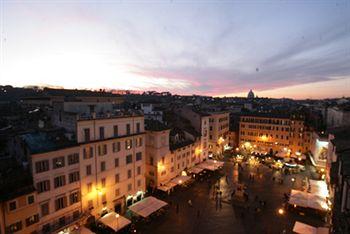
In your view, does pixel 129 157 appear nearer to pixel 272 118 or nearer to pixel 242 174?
pixel 242 174

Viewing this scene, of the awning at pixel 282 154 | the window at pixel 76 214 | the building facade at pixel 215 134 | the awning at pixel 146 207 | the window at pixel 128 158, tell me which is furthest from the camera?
the building facade at pixel 215 134

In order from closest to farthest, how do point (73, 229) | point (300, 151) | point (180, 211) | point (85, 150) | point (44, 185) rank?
point (44, 185) → point (73, 229) → point (85, 150) → point (180, 211) → point (300, 151)

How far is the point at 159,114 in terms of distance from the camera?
61844 millimetres

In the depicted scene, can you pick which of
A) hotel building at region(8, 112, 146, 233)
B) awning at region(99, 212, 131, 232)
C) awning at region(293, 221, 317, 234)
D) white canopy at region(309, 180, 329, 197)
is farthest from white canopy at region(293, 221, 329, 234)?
hotel building at region(8, 112, 146, 233)

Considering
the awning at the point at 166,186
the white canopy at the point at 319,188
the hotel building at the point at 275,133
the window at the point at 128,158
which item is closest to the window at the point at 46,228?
the window at the point at 128,158

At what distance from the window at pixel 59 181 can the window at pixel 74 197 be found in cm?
249

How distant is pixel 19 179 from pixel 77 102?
59.5 ft

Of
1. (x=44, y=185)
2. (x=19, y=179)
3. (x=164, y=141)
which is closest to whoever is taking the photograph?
(x=19, y=179)

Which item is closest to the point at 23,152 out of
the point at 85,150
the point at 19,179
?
the point at 19,179

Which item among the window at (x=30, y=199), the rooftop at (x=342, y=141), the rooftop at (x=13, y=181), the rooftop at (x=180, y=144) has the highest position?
the rooftop at (x=342, y=141)

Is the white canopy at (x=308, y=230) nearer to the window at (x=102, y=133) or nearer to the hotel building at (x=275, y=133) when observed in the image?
the window at (x=102, y=133)

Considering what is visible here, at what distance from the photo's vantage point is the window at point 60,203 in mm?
30273

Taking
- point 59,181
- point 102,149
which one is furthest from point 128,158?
point 59,181

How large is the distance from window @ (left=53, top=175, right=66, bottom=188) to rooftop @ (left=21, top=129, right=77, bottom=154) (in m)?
4.26
